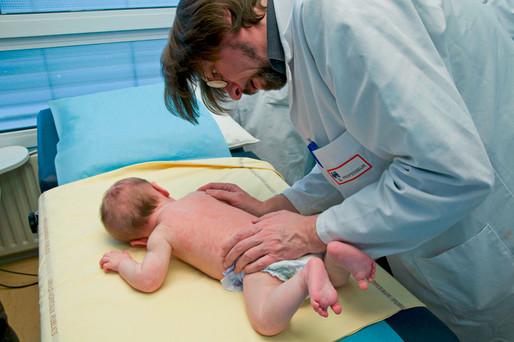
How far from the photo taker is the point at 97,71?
2.43 metres

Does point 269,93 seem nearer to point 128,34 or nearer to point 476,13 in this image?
point 128,34

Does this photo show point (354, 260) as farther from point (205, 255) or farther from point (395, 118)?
point (205, 255)

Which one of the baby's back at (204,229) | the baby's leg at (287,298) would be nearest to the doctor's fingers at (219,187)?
the baby's back at (204,229)

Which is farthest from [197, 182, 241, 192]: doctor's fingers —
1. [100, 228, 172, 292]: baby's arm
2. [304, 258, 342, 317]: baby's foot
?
[304, 258, 342, 317]: baby's foot

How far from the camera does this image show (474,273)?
1.07 meters

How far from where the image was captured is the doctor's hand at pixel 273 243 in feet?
3.53

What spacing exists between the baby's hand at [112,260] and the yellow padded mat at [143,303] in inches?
1.1

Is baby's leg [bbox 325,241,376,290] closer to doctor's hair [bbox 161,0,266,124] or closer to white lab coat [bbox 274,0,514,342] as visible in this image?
Result: white lab coat [bbox 274,0,514,342]

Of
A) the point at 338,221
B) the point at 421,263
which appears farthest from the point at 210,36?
the point at 421,263

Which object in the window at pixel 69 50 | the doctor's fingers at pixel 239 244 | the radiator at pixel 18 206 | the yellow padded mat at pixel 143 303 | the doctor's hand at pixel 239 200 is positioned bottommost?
the radiator at pixel 18 206

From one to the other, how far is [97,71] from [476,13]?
2200mm

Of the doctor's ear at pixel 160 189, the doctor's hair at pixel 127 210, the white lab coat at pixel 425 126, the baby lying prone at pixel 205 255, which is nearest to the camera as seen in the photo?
the white lab coat at pixel 425 126

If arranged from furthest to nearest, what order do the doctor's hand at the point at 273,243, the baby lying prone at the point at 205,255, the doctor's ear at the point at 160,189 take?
1. the doctor's ear at the point at 160,189
2. the doctor's hand at the point at 273,243
3. the baby lying prone at the point at 205,255

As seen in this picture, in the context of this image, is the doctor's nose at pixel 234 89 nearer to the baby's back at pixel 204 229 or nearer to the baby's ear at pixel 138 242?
the baby's back at pixel 204 229
